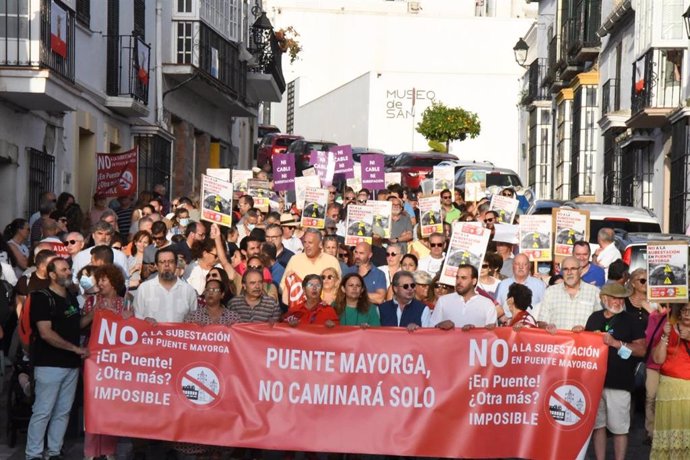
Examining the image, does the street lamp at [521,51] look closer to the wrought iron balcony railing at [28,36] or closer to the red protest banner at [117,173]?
the red protest banner at [117,173]

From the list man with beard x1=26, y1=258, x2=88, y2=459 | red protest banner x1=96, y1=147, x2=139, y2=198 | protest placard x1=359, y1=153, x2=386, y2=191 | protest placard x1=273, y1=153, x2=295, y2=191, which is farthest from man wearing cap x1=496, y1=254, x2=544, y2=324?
protest placard x1=359, y1=153, x2=386, y2=191

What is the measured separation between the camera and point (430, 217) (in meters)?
21.2

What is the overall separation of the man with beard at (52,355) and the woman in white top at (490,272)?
4.46m

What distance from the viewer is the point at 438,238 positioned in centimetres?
1753

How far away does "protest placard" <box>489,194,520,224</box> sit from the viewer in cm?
2089

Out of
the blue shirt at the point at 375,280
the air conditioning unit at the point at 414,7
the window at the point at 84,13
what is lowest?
the blue shirt at the point at 375,280

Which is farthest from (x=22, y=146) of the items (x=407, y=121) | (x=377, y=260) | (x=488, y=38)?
(x=488, y=38)

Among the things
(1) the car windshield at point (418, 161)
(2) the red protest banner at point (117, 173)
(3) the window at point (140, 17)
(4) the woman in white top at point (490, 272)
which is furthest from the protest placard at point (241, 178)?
(1) the car windshield at point (418, 161)

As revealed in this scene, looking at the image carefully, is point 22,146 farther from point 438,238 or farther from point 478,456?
point 478,456

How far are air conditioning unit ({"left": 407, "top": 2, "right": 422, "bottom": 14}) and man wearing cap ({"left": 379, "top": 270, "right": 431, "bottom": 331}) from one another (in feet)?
194

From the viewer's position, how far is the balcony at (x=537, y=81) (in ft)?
159

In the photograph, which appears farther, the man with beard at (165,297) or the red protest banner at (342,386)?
the man with beard at (165,297)

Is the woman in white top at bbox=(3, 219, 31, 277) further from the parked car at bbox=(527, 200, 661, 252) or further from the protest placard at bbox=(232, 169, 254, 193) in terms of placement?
the protest placard at bbox=(232, 169, 254, 193)

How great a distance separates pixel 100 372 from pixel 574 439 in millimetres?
3618
